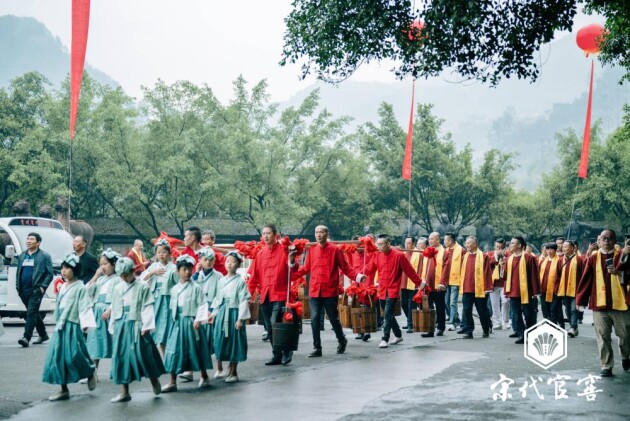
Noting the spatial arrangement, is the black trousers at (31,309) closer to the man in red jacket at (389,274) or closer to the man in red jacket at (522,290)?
the man in red jacket at (389,274)

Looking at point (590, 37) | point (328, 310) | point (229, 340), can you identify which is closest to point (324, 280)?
point (328, 310)

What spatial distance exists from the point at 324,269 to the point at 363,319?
1967mm

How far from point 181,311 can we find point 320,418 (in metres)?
2.70

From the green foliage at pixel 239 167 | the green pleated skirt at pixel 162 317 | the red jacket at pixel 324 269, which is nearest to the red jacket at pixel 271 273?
the red jacket at pixel 324 269

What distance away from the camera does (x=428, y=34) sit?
1105 centimetres

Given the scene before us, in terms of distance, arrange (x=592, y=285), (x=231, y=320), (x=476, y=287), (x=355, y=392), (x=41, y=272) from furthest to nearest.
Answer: (x=476, y=287), (x=41, y=272), (x=592, y=285), (x=231, y=320), (x=355, y=392)

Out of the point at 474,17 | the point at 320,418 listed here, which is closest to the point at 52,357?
the point at 320,418

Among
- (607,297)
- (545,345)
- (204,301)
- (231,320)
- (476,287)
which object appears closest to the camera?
(204,301)

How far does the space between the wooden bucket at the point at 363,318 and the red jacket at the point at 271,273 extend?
8.60 feet

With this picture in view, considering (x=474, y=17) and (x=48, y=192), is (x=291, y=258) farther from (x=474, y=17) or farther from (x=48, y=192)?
(x=48, y=192)

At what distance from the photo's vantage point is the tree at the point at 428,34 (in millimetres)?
10898

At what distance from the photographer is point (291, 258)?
12.4 m

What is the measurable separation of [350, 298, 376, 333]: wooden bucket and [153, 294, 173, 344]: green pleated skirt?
484 cm

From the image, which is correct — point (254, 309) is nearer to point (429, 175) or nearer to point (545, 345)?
point (545, 345)
